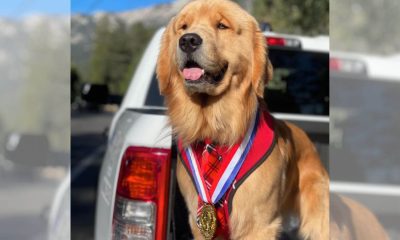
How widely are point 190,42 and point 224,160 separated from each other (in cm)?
54

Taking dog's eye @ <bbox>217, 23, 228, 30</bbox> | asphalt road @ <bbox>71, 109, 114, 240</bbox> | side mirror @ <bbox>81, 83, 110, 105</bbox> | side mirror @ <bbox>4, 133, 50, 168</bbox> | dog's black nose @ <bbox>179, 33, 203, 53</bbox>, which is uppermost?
dog's eye @ <bbox>217, 23, 228, 30</bbox>

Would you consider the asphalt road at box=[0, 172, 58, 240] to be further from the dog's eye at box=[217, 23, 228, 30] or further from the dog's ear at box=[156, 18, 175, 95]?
the dog's eye at box=[217, 23, 228, 30]

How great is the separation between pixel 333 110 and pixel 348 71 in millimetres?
134

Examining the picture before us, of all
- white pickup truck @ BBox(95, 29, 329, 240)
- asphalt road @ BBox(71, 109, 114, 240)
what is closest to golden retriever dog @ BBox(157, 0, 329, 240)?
white pickup truck @ BBox(95, 29, 329, 240)

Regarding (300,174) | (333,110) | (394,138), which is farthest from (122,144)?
(394,138)

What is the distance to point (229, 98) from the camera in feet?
9.63

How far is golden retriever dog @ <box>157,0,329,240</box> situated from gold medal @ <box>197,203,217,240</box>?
0.29 ft

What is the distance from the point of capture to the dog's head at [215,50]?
8.98ft

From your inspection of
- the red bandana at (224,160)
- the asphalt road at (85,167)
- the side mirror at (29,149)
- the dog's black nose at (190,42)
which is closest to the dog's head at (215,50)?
the dog's black nose at (190,42)

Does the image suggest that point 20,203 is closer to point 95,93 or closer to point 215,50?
point 215,50

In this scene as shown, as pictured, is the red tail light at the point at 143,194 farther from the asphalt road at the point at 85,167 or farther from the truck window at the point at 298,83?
the asphalt road at the point at 85,167

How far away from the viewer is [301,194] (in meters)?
3.29

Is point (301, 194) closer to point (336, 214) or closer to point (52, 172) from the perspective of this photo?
point (336, 214)

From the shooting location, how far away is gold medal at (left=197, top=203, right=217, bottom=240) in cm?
275
